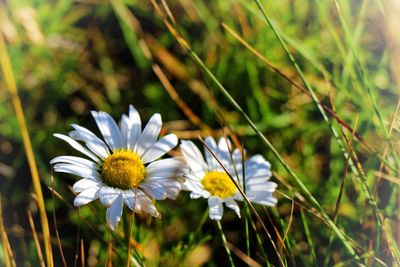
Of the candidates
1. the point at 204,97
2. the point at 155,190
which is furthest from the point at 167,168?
the point at 204,97

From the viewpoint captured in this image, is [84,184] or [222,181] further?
[222,181]

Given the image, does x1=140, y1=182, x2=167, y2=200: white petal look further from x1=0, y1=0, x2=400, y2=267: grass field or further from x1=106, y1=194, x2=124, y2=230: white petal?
x1=0, y1=0, x2=400, y2=267: grass field

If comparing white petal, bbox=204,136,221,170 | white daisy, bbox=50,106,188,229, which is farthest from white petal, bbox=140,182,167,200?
white petal, bbox=204,136,221,170

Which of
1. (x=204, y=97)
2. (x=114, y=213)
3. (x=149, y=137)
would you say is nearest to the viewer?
(x=114, y=213)

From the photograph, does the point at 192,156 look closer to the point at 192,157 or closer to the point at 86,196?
the point at 192,157

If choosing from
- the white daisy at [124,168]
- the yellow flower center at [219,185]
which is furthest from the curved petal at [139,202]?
the yellow flower center at [219,185]

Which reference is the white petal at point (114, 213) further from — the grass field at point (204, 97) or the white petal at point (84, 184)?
the grass field at point (204, 97)

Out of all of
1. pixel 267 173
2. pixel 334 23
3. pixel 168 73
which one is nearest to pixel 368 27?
pixel 334 23
